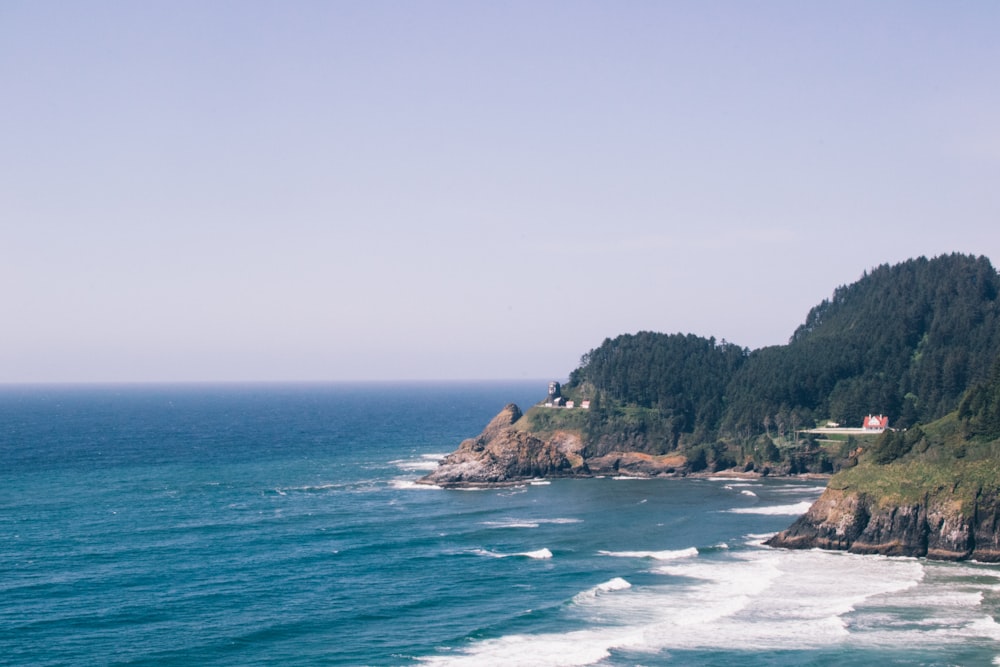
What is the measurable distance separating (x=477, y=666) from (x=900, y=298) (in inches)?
5785

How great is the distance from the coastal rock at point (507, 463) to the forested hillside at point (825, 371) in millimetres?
12596

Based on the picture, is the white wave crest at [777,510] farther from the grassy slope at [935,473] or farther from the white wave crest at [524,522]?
the white wave crest at [524,522]

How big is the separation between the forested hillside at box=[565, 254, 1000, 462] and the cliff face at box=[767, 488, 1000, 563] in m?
57.0

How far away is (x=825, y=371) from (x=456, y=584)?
103 meters

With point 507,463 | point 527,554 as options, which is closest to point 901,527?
point 527,554

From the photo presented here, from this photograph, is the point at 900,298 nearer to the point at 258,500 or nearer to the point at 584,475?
the point at 584,475

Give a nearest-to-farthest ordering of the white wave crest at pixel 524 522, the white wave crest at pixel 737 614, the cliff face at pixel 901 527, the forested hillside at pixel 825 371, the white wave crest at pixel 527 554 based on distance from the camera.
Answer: the white wave crest at pixel 737 614, the cliff face at pixel 901 527, the white wave crest at pixel 527 554, the white wave crest at pixel 524 522, the forested hillside at pixel 825 371

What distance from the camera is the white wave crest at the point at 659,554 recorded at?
283 feet

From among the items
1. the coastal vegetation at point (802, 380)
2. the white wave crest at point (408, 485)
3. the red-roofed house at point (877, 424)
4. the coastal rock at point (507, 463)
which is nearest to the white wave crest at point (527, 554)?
the white wave crest at point (408, 485)

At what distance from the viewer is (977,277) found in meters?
177

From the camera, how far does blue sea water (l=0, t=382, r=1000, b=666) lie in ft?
199

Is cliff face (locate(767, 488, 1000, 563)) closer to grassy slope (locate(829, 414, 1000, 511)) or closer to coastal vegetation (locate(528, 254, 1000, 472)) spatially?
grassy slope (locate(829, 414, 1000, 511))

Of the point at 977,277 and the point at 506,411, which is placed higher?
the point at 977,277

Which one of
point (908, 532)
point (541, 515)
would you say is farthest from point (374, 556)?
point (908, 532)
